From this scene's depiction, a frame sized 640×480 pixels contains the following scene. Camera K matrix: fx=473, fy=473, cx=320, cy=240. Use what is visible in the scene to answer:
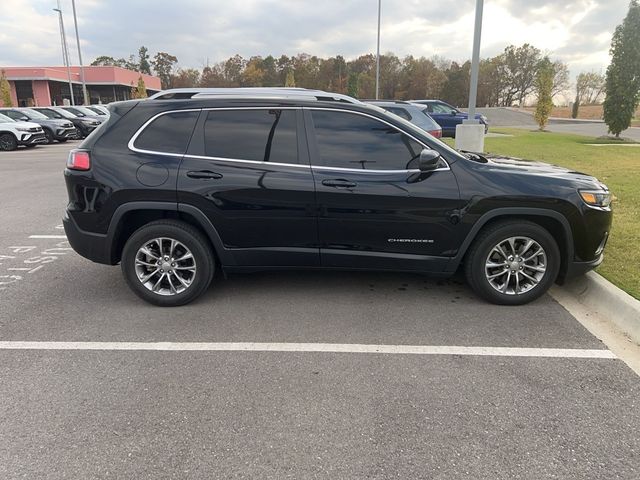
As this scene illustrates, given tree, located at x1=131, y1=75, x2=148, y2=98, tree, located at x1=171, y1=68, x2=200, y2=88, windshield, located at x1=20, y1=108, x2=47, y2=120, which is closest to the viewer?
windshield, located at x1=20, y1=108, x2=47, y2=120

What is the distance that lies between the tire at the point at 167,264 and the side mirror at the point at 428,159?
2.04 m

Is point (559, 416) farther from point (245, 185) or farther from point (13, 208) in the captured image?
point (13, 208)

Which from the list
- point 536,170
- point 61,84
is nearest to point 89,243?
point 536,170

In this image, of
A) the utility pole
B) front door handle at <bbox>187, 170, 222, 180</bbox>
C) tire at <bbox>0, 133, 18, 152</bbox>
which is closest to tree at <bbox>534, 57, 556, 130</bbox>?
the utility pole

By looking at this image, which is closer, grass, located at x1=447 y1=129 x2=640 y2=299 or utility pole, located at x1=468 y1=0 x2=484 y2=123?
grass, located at x1=447 y1=129 x2=640 y2=299

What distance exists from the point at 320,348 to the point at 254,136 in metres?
1.94

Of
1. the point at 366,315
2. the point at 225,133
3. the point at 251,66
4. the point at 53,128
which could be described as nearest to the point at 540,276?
the point at 366,315

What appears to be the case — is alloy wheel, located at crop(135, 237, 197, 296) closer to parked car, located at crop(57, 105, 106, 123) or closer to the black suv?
the black suv

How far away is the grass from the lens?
15.1 feet

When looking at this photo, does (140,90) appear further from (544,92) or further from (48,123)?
(544,92)

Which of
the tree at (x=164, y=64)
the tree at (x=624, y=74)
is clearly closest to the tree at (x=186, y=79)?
the tree at (x=164, y=64)

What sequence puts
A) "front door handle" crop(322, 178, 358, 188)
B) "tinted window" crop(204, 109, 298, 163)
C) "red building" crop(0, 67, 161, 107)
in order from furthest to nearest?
"red building" crop(0, 67, 161, 107)
"tinted window" crop(204, 109, 298, 163)
"front door handle" crop(322, 178, 358, 188)

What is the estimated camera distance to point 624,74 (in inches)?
759

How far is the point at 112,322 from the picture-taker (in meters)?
4.05
